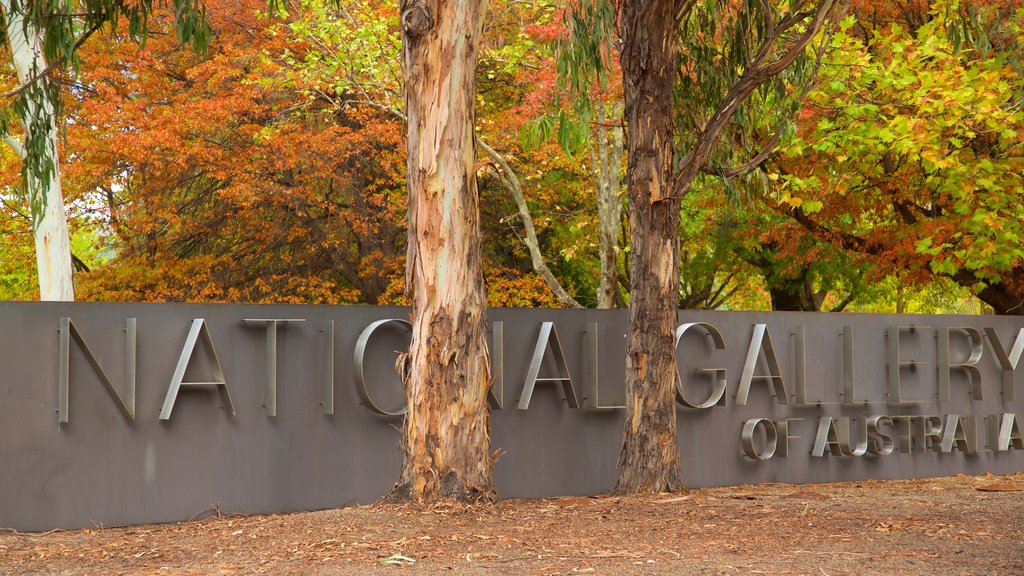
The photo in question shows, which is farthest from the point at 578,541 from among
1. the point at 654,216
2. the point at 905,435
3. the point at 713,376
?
the point at 905,435

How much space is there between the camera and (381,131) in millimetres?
18234

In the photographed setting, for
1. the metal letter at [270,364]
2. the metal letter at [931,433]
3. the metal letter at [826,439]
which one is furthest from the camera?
the metal letter at [931,433]

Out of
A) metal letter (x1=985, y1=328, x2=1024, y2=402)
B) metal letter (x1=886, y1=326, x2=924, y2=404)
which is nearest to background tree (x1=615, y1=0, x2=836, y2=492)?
metal letter (x1=886, y1=326, x2=924, y2=404)

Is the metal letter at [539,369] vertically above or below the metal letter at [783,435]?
above

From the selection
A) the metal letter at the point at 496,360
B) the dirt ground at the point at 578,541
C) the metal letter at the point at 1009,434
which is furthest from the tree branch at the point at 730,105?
the metal letter at the point at 1009,434

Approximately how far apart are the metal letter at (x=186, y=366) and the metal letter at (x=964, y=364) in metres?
8.17

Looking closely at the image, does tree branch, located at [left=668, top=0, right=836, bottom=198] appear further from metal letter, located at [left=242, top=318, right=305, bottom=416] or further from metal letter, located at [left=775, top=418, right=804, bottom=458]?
metal letter, located at [left=242, top=318, right=305, bottom=416]

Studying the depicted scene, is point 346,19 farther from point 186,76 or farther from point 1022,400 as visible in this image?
point 1022,400

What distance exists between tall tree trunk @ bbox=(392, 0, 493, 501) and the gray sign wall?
1344 mm

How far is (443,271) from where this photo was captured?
8086 millimetres

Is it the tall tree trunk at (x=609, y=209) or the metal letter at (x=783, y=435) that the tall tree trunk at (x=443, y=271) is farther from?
the tall tree trunk at (x=609, y=209)

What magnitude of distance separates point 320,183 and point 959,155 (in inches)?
427

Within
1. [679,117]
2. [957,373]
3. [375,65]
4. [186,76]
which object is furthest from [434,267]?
[186,76]

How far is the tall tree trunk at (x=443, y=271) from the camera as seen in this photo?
26.4ft
